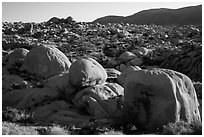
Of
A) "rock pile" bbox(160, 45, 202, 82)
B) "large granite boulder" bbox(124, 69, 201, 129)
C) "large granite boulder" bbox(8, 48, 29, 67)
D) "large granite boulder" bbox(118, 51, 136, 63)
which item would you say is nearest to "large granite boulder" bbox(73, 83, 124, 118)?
"large granite boulder" bbox(124, 69, 201, 129)

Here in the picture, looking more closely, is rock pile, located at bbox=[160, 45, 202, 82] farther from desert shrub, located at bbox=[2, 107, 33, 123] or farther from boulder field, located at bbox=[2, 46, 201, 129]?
desert shrub, located at bbox=[2, 107, 33, 123]

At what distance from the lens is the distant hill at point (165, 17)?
292 feet

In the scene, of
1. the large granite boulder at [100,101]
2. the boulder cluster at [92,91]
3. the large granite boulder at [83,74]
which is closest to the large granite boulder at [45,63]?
the boulder cluster at [92,91]

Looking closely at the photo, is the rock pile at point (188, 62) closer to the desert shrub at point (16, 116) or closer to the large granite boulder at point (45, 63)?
the large granite boulder at point (45, 63)

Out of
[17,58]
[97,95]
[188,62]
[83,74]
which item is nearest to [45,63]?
[17,58]

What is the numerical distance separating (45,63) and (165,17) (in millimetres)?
83938

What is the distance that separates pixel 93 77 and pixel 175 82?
396 centimetres

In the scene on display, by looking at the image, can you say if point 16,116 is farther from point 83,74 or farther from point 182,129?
point 182,129

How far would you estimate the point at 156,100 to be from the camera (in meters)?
10.8

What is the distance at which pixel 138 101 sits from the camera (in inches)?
434

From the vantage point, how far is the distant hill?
292 ft

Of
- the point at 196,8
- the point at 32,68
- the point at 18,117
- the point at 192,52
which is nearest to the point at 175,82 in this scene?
the point at 18,117

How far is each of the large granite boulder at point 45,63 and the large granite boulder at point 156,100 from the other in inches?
226

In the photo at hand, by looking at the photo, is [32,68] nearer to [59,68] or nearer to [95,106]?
[59,68]
